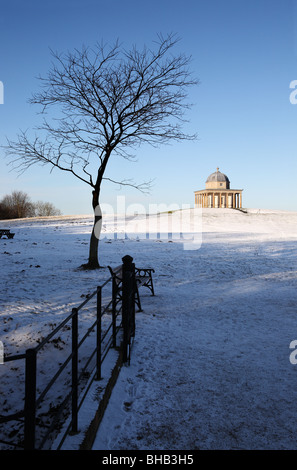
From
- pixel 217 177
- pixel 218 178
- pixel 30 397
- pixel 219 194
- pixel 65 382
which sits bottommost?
pixel 65 382

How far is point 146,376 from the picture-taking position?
4.99m

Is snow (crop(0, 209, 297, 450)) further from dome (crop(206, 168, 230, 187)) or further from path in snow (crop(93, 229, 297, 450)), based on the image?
dome (crop(206, 168, 230, 187))

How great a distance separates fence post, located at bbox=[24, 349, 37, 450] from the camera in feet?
7.12

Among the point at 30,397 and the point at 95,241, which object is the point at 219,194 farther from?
the point at 30,397

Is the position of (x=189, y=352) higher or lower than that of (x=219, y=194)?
lower

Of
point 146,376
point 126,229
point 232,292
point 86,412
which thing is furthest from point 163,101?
point 126,229

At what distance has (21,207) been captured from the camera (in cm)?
8888

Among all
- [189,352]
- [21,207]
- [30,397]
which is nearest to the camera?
[30,397]

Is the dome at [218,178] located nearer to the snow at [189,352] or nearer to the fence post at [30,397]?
the snow at [189,352]

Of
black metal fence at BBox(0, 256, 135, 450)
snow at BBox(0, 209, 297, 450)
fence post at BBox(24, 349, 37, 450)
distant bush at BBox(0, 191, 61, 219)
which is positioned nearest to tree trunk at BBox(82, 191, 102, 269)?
snow at BBox(0, 209, 297, 450)

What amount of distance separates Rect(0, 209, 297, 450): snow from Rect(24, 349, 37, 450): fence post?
3.58ft

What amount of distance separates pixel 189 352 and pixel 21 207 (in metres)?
90.8

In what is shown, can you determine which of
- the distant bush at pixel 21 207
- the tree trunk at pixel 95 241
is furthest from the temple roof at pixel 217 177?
the tree trunk at pixel 95 241

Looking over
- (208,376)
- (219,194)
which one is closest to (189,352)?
(208,376)
